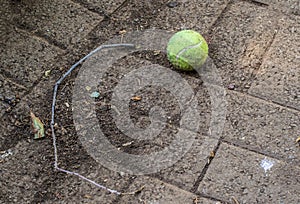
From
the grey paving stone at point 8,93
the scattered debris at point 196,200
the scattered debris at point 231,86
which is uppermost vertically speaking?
the grey paving stone at point 8,93

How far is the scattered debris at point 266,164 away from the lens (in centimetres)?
209

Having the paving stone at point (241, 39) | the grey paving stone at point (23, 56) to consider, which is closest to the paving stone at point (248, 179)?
the paving stone at point (241, 39)

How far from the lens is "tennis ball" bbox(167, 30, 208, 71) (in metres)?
2.39

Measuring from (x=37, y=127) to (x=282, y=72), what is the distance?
114 centimetres

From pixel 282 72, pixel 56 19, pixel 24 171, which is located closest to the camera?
pixel 24 171

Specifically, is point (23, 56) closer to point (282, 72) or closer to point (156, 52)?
point (156, 52)

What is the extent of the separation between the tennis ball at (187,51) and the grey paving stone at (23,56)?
57 centimetres

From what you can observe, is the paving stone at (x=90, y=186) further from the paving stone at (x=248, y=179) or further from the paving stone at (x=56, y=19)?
the paving stone at (x=56, y=19)

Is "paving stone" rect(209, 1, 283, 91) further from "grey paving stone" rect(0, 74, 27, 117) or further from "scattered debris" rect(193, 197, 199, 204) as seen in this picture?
"grey paving stone" rect(0, 74, 27, 117)

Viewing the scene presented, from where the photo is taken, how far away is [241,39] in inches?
106

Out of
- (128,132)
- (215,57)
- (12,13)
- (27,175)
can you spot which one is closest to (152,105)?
(128,132)

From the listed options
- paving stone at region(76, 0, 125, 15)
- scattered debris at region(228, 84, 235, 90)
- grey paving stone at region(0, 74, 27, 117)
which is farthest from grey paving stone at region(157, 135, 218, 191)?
paving stone at region(76, 0, 125, 15)

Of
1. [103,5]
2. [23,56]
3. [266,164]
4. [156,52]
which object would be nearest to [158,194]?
[266,164]

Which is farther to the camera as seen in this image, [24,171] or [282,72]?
[282,72]
